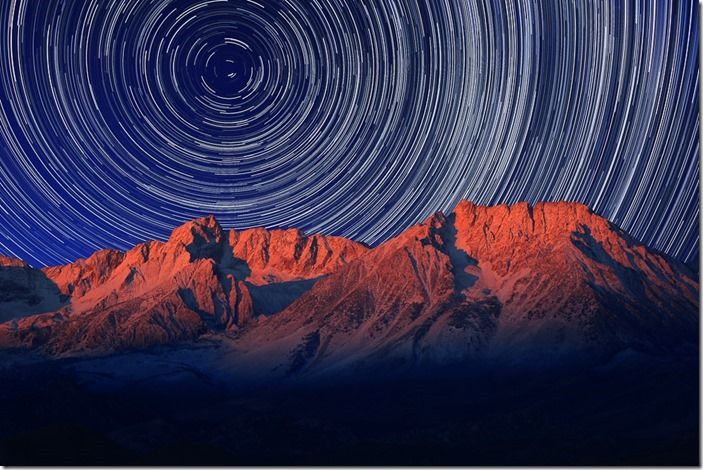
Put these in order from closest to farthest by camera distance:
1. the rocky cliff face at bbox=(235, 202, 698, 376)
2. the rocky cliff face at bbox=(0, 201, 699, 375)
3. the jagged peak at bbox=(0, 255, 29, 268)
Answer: the rocky cliff face at bbox=(235, 202, 698, 376), the rocky cliff face at bbox=(0, 201, 699, 375), the jagged peak at bbox=(0, 255, 29, 268)

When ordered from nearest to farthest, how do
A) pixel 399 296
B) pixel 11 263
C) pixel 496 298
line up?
pixel 496 298 → pixel 399 296 → pixel 11 263

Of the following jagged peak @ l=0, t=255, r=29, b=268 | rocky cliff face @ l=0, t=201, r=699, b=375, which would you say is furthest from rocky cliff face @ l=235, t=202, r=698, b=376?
jagged peak @ l=0, t=255, r=29, b=268

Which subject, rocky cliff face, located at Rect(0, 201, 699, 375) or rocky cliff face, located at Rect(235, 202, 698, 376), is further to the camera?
rocky cliff face, located at Rect(0, 201, 699, 375)

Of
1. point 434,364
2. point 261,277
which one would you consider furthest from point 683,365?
point 261,277

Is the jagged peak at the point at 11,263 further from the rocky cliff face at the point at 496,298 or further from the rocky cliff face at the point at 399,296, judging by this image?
the rocky cliff face at the point at 496,298

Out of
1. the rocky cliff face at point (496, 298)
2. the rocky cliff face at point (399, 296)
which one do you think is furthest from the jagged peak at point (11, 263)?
the rocky cliff face at point (496, 298)

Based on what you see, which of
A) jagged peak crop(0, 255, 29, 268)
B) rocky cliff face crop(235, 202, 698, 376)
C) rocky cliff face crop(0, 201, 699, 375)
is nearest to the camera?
rocky cliff face crop(235, 202, 698, 376)

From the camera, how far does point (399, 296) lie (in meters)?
40.7

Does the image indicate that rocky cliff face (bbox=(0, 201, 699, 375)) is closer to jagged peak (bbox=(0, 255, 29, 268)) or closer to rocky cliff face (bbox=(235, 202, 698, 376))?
rocky cliff face (bbox=(235, 202, 698, 376))

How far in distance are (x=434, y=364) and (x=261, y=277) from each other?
959 inches

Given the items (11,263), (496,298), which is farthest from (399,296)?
(11,263)

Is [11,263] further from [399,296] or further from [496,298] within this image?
[496,298]

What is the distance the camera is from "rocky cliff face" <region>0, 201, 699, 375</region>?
28812 millimetres

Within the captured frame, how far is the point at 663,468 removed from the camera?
53.9ft
